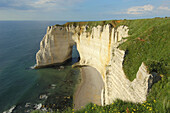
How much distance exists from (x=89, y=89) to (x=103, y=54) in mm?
9332

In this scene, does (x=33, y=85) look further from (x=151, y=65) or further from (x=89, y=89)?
(x=151, y=65)

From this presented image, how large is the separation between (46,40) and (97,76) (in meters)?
20.4

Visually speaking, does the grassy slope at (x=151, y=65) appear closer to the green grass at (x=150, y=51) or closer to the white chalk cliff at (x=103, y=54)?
the green grass at (x=150, y=51)

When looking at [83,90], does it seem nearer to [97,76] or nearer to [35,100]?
[97,76]

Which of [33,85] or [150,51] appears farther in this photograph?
[33,85]

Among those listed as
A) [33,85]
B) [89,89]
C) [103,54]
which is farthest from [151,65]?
[33,85]

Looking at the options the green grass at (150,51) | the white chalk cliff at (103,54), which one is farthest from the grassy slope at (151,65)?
the white chalk cliff at (103,54)

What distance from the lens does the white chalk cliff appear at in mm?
7781

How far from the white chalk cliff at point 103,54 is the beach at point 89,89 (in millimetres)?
1795

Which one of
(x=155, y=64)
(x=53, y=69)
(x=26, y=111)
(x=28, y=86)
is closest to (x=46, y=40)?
(x=53, y=69)

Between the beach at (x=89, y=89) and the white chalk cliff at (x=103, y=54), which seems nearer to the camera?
the white chalk cliff at (x=103, y=54)

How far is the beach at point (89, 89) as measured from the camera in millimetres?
20125

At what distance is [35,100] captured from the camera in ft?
67.9

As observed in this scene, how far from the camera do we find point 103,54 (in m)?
26.3
